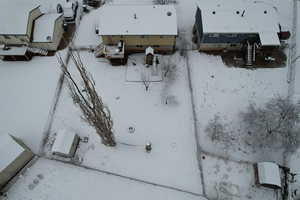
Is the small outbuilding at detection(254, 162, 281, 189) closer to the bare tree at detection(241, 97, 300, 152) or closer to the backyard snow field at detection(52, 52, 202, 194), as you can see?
the bare tree at detection(241, 97, 300, 152)

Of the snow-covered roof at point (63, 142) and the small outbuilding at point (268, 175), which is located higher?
the snow-covered roof at point (63, 142)

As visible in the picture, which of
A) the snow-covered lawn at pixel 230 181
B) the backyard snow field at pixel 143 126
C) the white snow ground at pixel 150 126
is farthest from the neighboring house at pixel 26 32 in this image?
the snow-covered lawn at pixel 230 181

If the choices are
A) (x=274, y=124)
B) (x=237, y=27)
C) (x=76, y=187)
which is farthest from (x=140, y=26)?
(x=76, y=187)

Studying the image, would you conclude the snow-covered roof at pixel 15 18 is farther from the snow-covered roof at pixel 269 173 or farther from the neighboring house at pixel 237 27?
the snow-covered roof at pixel 269 173

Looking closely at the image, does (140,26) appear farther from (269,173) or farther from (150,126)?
(269,173)

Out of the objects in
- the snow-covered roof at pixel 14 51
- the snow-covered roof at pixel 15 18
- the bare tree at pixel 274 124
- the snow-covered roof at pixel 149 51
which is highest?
the snow-covered roof at pixel 15 18


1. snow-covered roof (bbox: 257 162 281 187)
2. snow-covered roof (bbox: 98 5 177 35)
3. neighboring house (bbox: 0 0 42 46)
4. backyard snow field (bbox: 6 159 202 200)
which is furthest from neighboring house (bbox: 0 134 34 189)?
snow-covered roof (bbox: 257 162 281 187)
